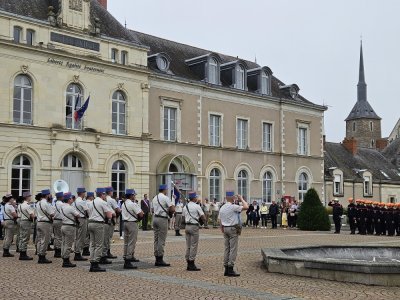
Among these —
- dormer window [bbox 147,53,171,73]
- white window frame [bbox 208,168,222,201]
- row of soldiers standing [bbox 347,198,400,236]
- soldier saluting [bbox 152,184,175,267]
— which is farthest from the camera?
white window frame [bbox 208,168,222,201]

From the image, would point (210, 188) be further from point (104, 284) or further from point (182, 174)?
point (104, 284)

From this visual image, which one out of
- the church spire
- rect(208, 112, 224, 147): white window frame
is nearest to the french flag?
rect(208, 112, 224, 147): white window frame

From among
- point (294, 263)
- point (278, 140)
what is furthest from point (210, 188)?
point (294, 263)

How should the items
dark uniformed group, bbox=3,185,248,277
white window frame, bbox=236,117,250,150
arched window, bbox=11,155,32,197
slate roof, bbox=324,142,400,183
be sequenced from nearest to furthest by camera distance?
dark uniformed group, bbox=3,185,248,277
arched window, bbox=11,155,32,197
white window frame, bbox=236,117,250,150
slate roof, bbox=324,142,400,183

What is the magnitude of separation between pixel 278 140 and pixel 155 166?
35.1 feet

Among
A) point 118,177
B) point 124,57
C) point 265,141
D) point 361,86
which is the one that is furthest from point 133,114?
point 361,86

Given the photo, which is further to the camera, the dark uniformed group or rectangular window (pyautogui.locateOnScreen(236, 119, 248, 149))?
rectangular window (pyautogui.locateOnScreen(236, 119, 248, 149))

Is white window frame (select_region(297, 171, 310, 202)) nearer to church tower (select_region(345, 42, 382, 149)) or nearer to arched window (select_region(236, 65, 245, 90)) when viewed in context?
arched window (select_region(236, 65, 245, 90))

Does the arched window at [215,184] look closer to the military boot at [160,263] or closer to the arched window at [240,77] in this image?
the arched window at [240,77]

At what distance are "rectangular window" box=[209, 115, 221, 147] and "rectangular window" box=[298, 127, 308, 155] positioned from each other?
24.9ft

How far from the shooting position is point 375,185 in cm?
5125

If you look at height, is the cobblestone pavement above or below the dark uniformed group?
below

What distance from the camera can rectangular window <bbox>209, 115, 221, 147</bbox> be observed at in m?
34.7

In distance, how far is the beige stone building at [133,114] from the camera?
26.0 m
